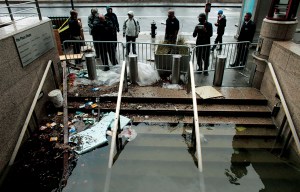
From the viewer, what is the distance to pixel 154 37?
12.6 m

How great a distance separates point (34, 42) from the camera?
19.9 ft

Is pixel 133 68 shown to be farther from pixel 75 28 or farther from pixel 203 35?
pixel 75 28

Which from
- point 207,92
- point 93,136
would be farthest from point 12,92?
point 207,92

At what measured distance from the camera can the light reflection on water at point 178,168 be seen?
188 inches

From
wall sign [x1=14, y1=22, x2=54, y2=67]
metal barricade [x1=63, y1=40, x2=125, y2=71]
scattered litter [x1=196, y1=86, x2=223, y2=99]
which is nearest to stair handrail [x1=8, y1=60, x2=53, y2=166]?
wall sign [x1=14, y1=22, x2=54, y2=67]

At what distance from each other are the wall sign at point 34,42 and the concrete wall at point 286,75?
6.48 m

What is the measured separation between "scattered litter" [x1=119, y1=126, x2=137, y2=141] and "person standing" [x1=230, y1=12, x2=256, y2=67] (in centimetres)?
484

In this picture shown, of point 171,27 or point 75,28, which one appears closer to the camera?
point 171,27

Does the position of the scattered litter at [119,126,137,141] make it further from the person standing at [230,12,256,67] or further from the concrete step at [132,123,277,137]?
the person standing at [230,12,256,67]

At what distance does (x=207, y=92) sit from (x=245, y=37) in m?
2.83

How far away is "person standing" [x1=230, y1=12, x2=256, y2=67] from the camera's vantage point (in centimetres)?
791

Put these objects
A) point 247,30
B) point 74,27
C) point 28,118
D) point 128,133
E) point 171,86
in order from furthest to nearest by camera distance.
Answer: point 74,27 → point 247,30 → point 171,86 → point 128,133 → point 28,118

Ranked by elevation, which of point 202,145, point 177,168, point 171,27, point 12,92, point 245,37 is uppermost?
point 171,27

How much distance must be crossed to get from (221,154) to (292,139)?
1.69m
